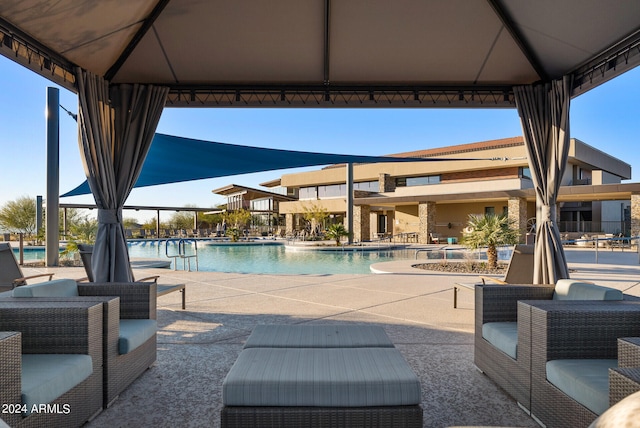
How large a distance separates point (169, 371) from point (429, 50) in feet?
12.4

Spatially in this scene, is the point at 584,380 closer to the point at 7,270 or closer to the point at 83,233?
the point at 7,270

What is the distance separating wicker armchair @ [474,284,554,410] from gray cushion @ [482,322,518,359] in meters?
0.03

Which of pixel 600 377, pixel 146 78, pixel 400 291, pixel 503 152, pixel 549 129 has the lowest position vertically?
pixel 400 291

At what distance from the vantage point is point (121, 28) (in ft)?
12.6

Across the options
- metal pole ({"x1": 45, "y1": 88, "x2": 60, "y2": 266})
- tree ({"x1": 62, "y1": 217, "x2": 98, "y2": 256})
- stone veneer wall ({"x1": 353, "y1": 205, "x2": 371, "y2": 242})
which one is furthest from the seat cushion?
stone veneer wall ({"x1": 353, "y1": 205, "x2": 371, "y2": 242})

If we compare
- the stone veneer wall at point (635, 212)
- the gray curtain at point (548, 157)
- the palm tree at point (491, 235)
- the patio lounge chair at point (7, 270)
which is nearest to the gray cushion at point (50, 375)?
the patio lounge chair at point (7, 270)

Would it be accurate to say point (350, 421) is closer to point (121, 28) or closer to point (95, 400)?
point (95, 400)

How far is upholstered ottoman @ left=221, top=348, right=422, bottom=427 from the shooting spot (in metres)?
1.54

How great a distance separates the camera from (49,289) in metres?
2.55

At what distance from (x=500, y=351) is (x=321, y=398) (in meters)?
1.39

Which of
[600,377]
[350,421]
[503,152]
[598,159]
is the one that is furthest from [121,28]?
[598,159]

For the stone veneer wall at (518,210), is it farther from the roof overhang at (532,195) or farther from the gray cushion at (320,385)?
the gray cushion at (320,385)

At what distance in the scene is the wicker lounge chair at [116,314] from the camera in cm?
222

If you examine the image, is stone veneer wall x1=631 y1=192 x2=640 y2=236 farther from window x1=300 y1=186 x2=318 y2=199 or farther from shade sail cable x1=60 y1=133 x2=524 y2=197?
window x1=300 y1=186 x2=318 y2=199
